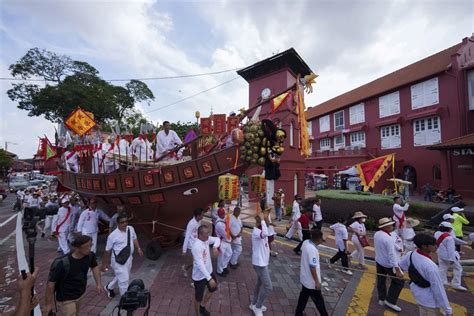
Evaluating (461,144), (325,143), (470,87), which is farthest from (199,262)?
(325,143)

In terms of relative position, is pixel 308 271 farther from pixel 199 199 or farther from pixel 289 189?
pixel 289 189

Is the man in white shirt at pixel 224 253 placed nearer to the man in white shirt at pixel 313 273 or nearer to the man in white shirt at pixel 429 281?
the man in white shirt at pixel 313 273

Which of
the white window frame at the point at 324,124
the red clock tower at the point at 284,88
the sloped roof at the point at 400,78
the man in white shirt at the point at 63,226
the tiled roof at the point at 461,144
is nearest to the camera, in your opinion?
the man in white shirt at the point at 63,226

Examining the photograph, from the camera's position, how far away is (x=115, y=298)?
448 cm

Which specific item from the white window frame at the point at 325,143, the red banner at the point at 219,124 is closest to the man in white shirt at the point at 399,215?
the red banner at the point at 219,124

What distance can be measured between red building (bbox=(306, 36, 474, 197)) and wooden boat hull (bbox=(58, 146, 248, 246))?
10848 mm

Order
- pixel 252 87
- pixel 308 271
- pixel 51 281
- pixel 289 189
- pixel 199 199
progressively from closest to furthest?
pixel 51 281, pixel 308 271, pixel 199 199, pixel 289 189, pixel 252 87

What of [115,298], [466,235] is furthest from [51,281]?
[466,235]

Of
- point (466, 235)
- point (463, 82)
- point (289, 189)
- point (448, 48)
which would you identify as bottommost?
point (466, 235)

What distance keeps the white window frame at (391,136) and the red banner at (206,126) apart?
20.1 meters

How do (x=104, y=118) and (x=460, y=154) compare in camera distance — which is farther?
(x=104, y=118)

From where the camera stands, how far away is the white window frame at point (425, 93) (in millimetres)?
17797

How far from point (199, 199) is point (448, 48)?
24713 millimetres

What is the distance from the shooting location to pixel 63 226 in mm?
6691
